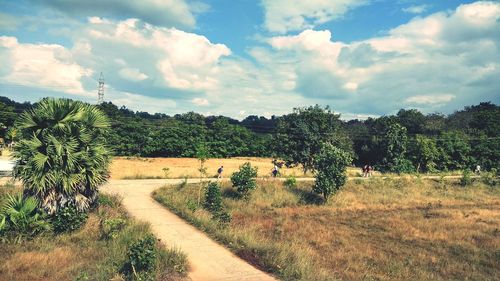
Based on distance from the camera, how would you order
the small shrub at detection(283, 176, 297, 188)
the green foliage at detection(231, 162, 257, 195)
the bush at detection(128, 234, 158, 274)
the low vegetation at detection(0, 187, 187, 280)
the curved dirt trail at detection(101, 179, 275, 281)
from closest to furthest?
1. the bush at detection(128, 234, 158, 274)
2. the low vegetation at detection(0, 187, 187, 280)
3. the curved dirt trail at detection(101, 179, 275, 281)
4. the green foliage at detection(231, 162, 257, 195)
5. the small shrub at detection(283, 176, 297, 188)

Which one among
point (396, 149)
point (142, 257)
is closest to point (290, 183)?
point (142, 257)

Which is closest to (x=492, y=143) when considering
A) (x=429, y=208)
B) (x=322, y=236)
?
(x=429, y=208)

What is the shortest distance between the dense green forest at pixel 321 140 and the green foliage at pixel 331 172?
28.2 ft

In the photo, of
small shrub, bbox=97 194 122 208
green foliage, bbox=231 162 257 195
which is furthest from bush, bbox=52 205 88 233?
green foliage, bbox=231 162 257 195

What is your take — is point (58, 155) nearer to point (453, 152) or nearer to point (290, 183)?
point (290, 183)

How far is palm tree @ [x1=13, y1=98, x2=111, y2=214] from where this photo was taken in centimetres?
1481

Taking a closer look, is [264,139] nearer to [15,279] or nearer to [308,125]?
[308,125]

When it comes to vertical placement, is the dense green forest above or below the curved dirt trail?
above

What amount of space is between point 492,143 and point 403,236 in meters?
51.2

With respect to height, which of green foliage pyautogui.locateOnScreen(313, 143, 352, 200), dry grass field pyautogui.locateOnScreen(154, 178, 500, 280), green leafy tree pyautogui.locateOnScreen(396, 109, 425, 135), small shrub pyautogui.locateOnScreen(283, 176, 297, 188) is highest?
green leafy tree pyautogui.locateOnScreen(396, 109, 425, 135)

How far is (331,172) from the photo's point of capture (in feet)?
101

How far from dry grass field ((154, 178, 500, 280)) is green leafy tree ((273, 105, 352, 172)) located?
5.69 meters

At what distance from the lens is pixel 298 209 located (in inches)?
1121

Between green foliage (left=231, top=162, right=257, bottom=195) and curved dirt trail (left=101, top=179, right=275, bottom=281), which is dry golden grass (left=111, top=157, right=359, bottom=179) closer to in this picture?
curved dirt trail (left=101, top=179, right=275, bottom=281)
